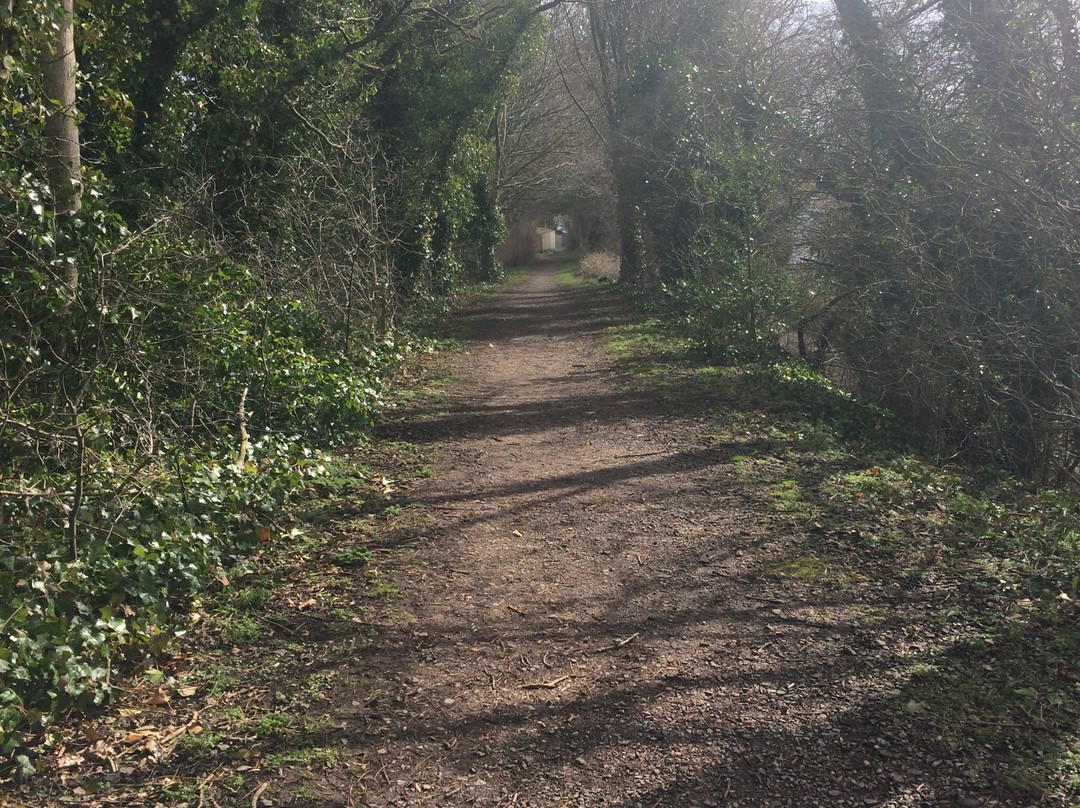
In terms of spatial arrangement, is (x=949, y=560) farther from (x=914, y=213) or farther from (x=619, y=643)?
(x=914, y=213)

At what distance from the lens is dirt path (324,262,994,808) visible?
131 inches

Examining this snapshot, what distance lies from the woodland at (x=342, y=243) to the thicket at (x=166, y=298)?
30mm

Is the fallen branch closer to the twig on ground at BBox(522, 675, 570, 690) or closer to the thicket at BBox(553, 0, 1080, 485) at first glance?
the twig on ground at BBox(522, 675, 570, 690)

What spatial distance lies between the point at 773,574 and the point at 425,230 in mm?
14820

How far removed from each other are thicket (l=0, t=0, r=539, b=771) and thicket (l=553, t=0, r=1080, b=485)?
566 cm

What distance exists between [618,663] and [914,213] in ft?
26.5

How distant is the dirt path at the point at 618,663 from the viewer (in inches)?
131

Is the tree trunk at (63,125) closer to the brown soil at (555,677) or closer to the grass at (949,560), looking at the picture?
the brown soil at (555,677)

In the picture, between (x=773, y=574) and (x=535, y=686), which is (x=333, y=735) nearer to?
(x=535, y=686)

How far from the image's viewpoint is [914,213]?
10.2 m

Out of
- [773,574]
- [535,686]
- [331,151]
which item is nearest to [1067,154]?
[773,574]

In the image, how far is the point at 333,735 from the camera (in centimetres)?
369

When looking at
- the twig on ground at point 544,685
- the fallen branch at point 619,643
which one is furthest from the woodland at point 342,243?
the fallen branch at point 619,643

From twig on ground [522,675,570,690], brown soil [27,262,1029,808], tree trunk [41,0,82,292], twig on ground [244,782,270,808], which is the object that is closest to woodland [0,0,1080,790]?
tree trunk [41,0,82,292]
